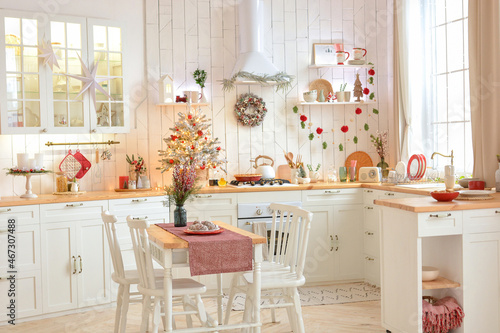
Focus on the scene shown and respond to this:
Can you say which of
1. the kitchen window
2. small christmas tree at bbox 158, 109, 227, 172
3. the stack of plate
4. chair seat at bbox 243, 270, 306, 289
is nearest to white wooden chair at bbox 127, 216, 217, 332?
chair seat at bbox 243, 270, 306, 289

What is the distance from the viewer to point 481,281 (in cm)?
372

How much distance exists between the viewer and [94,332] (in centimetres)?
438

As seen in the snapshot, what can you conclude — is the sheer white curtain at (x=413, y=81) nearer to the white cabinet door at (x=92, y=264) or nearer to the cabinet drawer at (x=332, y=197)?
the cabinet drawer at (x=332, y=197)

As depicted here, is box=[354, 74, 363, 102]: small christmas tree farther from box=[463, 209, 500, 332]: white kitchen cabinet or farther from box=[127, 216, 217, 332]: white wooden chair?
box=[127, 216, 217, 332]: white wooden chair

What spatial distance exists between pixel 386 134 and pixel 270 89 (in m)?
1.29

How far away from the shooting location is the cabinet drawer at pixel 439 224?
3586mm

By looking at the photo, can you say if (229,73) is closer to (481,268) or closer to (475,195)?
(475,195)

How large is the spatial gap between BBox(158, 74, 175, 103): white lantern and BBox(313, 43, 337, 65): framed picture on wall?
152 cm

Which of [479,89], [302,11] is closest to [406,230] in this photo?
[479,89]

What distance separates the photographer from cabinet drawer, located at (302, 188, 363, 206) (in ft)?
18.0

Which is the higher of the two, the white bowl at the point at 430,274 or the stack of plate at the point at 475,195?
the stack of plate at the point at 475,195

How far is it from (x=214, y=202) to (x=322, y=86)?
1763mm

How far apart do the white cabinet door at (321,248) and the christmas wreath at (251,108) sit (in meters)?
1.06

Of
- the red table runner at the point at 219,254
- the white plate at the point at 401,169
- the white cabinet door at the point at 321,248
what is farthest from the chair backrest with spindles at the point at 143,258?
the white plate at the point at 401,169
